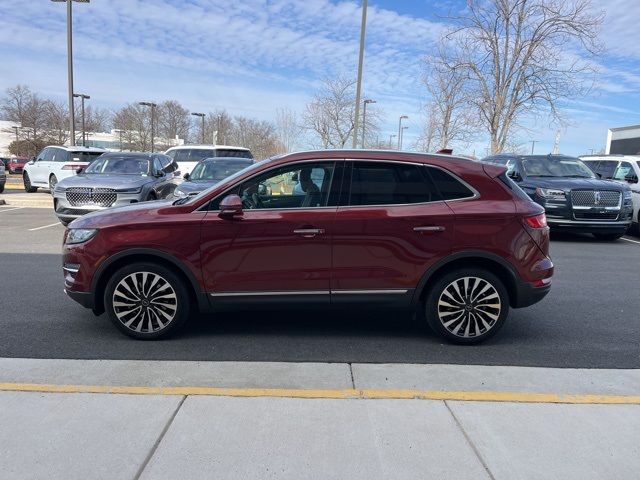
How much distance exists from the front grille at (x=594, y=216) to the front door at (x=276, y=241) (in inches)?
314

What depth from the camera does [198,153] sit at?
1728 cm

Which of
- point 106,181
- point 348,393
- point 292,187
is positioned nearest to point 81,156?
point 106,181

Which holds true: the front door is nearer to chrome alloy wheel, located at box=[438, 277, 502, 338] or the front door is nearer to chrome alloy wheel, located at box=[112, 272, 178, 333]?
chrome alloy wheel, located at box=[112, 272, 178, 333]

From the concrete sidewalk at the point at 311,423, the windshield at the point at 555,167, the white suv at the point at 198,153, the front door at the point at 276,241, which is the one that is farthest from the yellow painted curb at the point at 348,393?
the white suv at the point at 198,153

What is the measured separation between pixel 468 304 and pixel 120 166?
968 cm

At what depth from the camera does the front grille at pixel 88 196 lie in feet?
33.6

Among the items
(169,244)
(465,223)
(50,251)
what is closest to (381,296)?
(465,223)

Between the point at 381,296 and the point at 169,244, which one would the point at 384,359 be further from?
the point at 169,244

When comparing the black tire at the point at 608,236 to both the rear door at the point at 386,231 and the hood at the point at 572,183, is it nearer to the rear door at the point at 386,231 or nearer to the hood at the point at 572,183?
the hood at the point at 572,183

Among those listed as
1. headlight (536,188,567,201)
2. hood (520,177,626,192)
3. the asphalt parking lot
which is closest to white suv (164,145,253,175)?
hood (520,177,626,192)

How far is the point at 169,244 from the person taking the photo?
4.22 meters

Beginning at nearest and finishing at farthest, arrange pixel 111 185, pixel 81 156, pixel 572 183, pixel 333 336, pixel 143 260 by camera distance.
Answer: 1. pixel 143 260
2. pixel 333 336
3. pixel 111 185
4. pixel 572 183
5. pixel 81 156

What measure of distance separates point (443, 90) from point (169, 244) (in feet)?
70.6

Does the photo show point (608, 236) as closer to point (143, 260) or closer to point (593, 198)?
point (593, 198)
